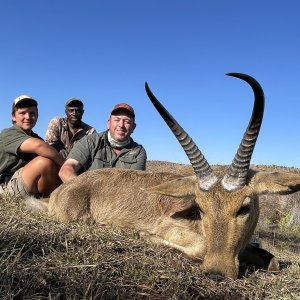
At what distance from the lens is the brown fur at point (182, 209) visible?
14.7 ft

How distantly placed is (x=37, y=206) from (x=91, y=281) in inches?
144

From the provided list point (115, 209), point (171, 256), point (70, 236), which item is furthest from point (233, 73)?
point (115, 209)

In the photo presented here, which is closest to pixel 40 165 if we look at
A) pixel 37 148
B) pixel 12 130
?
pixel 37 148

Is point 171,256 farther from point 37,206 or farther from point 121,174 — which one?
point 37,206

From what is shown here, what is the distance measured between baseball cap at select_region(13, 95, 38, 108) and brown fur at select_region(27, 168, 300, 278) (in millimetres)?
2032

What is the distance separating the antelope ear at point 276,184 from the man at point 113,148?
11.3 feet

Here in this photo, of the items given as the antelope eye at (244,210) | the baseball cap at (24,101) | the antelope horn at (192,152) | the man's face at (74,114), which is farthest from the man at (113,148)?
the antelope eye at (244,210)

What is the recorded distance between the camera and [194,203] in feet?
17.3

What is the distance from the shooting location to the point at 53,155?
24.4 feet

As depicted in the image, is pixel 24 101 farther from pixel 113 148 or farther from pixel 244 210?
pixel 244 210

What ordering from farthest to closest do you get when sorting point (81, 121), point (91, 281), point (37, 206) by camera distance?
point (81, 121)
point (37, 206)
point (91, 281)

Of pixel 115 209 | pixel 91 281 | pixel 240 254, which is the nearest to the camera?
pixel 91 281

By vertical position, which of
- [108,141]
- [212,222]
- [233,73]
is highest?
[233,73]

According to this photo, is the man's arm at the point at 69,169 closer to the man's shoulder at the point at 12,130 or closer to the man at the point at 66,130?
the man's shoulder at the point at 12,130
